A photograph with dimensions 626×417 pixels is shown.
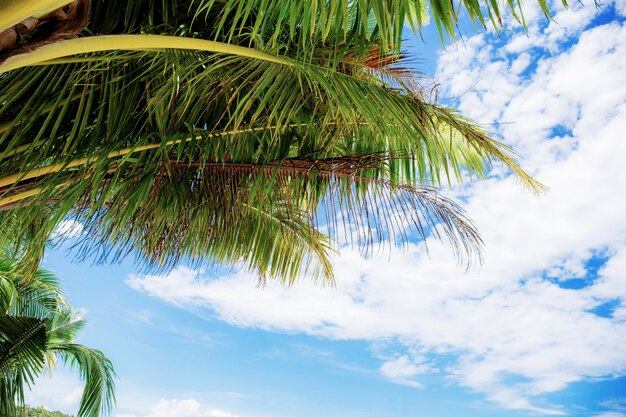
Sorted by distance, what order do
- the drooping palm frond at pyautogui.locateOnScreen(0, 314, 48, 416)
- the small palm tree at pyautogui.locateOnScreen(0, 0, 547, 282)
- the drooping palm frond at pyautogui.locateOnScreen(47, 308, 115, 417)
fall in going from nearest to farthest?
the small palm tree at pyautogui.locateOnScreen(0, 0, 547, 282)
the drooping palm frond at pyautogui.locateOnScreen(0, 314, 48, 416)
the drooping palm frond at pyautogui.locateOnScreen(47, 308, 115, 417)

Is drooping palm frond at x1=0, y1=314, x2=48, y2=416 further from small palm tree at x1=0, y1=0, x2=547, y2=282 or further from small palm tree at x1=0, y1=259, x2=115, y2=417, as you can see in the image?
small palm tree at x1=0, y1=0, x2=547, y2=282

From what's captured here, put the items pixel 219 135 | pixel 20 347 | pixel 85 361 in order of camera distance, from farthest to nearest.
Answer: pixel 85 361 < pixel 20 347 < pixel 219 135

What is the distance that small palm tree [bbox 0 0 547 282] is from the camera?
2.73 metres

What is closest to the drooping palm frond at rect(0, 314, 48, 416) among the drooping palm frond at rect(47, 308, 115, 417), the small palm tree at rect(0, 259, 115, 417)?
the small palm tree at rect(0, 259, 115, 417)

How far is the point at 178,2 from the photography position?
306 centimetres

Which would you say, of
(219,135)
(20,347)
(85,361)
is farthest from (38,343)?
(219,135)

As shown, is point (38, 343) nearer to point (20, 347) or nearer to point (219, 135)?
point (20, 347)

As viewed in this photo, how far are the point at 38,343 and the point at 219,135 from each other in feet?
9.44

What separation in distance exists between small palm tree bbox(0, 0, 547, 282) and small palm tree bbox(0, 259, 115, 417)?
142 cm

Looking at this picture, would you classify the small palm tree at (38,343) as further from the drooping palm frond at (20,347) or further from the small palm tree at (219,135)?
the small palm tree at (219,135)

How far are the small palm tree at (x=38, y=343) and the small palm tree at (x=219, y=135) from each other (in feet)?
4.66

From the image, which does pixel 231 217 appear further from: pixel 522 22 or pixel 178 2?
pixel 522 22

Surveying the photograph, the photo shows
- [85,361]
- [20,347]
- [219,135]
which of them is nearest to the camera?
[219,135]

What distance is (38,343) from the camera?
4.71 metres
